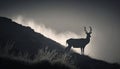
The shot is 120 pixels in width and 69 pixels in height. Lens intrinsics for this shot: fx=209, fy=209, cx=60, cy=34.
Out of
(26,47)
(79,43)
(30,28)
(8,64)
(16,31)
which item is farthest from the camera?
(30,28)

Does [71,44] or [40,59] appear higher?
[71,44]

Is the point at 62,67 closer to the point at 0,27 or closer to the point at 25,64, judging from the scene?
the point at 25,64

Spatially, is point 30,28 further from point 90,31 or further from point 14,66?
point 14,66

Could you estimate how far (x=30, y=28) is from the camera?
46781mm

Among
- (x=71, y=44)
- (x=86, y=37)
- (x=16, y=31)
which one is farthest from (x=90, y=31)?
(x=16, y=31)

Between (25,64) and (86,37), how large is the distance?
24.0 metres

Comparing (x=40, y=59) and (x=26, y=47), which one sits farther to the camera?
(x=26, y=47)

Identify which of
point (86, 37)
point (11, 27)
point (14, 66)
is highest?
point (11, 27)

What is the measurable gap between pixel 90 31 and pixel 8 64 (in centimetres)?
2578

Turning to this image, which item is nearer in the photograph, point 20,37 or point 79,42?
point 79,42

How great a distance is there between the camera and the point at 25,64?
10086 mm

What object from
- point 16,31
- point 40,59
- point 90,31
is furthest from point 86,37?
point 40,59

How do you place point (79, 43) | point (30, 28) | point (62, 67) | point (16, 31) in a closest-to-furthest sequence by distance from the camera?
point (62, 67), point (79, 43), point (16, 31), point (30, 28)

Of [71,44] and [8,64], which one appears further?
[71,44]
